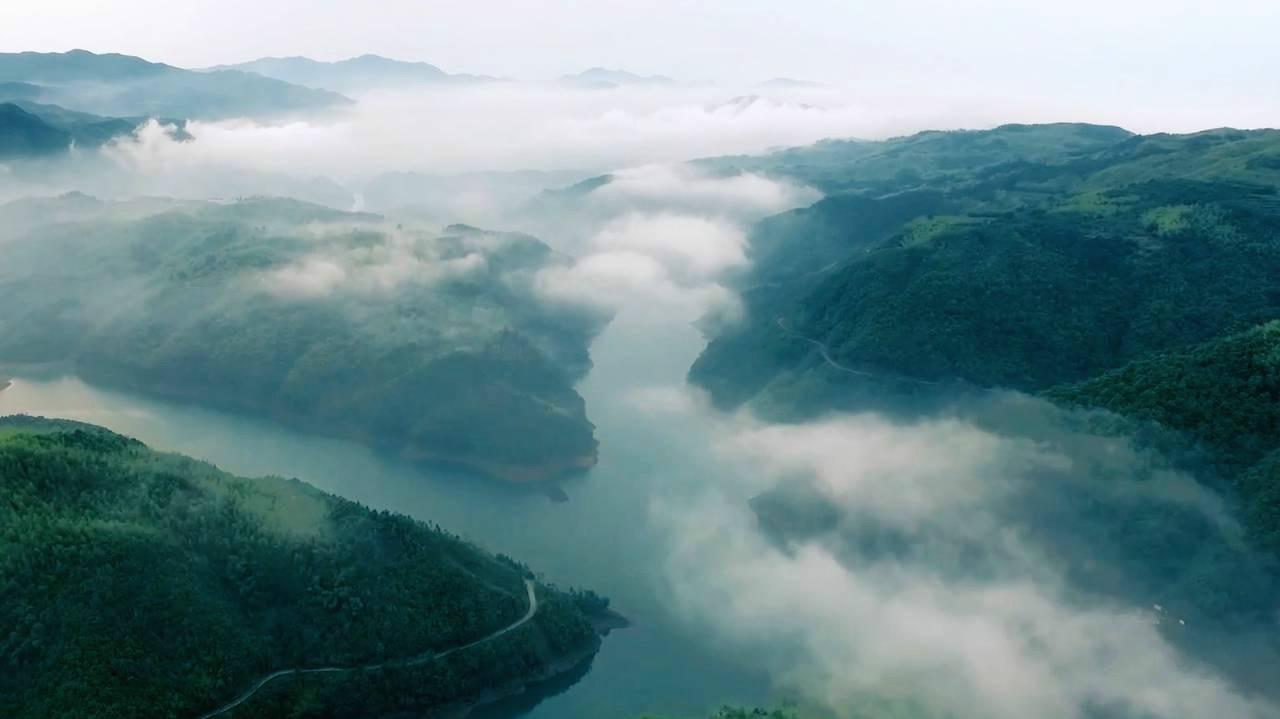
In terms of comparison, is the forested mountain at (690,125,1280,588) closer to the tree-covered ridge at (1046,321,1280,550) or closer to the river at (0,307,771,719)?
the tree-covered ridge at (1046,321,1280,550)

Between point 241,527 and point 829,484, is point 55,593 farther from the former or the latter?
point 829,484

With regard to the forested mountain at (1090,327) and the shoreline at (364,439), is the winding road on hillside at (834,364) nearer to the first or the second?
the forested mountain at (1090,327)

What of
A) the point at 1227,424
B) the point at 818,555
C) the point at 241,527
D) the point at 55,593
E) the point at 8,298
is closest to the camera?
the point at 55,593

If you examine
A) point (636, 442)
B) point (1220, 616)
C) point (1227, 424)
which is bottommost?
point (636, 442)

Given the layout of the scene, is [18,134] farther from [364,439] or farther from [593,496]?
[593,496]

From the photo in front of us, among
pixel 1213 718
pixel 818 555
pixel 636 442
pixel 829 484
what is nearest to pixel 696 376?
pixel 636 442

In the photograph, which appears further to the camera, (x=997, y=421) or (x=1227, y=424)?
(x=997, y=421)

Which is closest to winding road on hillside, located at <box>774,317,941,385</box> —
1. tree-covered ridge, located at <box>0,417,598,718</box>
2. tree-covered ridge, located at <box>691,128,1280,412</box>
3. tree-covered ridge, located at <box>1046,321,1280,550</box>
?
tree-covered ridge, located at <box>691,128,1280,412</box>
